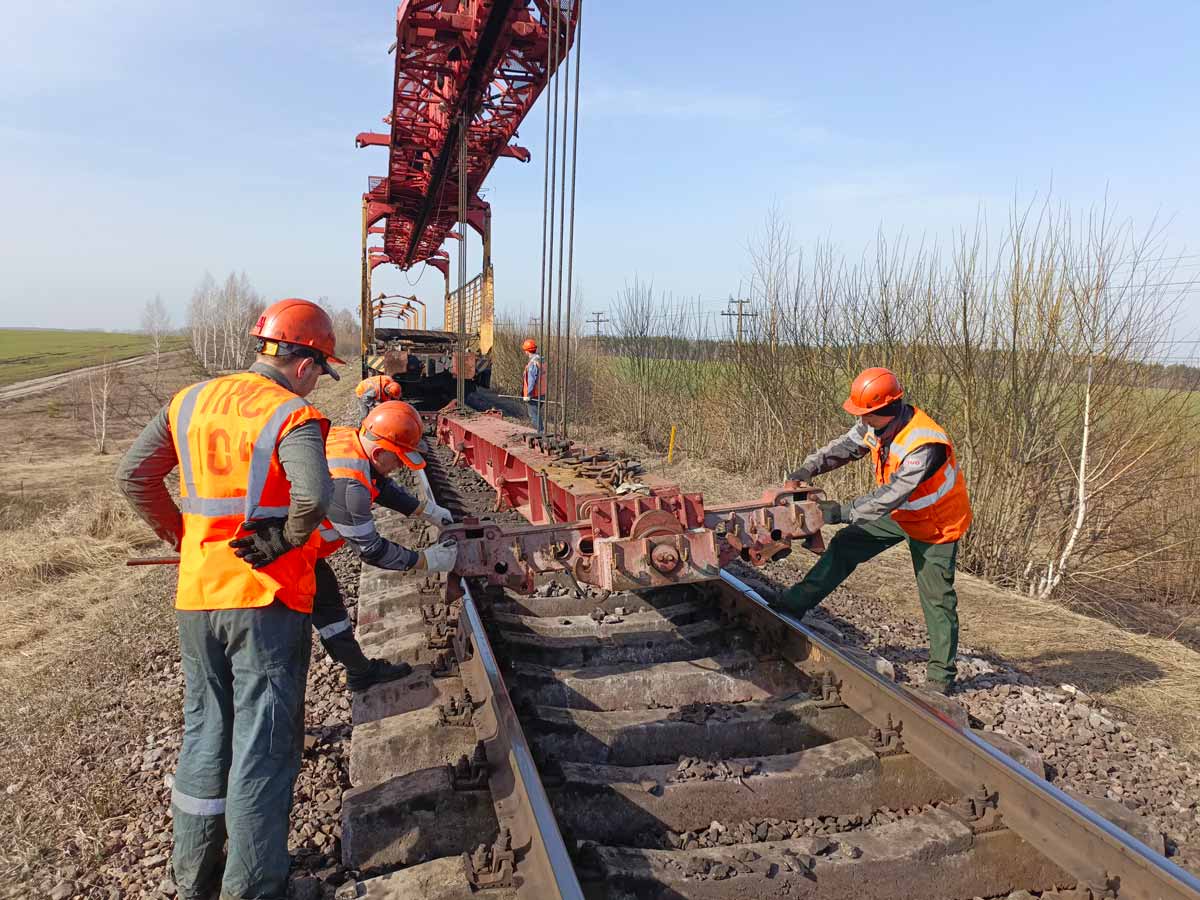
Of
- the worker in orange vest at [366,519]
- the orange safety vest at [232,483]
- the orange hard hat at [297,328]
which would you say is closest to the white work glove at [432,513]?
the worker in orange vest at [366,519]

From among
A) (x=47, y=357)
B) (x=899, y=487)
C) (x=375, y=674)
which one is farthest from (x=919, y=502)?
(x=47, y=357)

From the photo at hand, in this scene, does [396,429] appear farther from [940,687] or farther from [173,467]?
[940,687]

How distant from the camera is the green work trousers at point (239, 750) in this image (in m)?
2.37

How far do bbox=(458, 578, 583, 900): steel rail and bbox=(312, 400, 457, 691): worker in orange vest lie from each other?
576mm

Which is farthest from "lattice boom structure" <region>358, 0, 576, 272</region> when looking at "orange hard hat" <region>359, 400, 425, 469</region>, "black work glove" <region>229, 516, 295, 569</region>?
"black work glove" <region>229, 516, 295, 569</region>

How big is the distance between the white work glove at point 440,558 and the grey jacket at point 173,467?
662 mm

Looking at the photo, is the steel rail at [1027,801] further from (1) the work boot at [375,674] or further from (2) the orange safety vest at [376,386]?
(2) the orange safety vest at [376,386]

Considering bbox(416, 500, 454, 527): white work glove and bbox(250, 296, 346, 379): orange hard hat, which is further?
bbox(416, 500, 454, 527): white work glove

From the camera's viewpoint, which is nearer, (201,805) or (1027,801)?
(201,805)

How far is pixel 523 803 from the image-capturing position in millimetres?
2521

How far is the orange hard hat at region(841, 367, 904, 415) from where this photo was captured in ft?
13.6

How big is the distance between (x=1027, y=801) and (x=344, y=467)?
3.01m

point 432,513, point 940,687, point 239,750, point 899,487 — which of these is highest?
point 899,487

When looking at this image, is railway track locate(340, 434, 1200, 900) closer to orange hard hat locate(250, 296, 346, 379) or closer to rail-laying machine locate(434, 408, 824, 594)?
rail-laying machine locate(434, 408, 824, 594)
